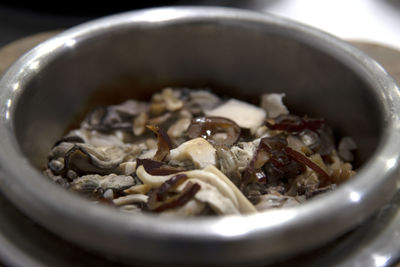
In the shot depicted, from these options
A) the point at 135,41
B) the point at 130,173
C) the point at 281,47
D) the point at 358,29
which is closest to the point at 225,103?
the point at 281,47

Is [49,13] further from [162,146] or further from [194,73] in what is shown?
[162,146]

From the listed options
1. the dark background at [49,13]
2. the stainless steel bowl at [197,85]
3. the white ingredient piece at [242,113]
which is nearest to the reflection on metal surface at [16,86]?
the stainless steel bowl at [197,85]

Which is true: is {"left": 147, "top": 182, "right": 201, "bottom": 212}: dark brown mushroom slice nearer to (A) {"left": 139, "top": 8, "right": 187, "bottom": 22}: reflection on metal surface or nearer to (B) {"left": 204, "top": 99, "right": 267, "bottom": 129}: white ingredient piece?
(B) {"left": 204, "top": 99, "right": 267, "bottom": 129}: white ingredient piece

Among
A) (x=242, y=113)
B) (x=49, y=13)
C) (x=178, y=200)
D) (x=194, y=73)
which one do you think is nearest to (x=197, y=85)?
(x=194, y=73)

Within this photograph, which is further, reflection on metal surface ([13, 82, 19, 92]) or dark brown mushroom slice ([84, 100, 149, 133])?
dark brown mushroom slice ([84, 100, 149, 133])

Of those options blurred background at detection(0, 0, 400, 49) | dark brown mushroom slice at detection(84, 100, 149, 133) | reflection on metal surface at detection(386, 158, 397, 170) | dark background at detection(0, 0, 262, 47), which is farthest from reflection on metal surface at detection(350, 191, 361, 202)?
dark background at detection(0, 0, 262, 47)

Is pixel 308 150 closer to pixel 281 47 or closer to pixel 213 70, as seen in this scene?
pixel 281 47
